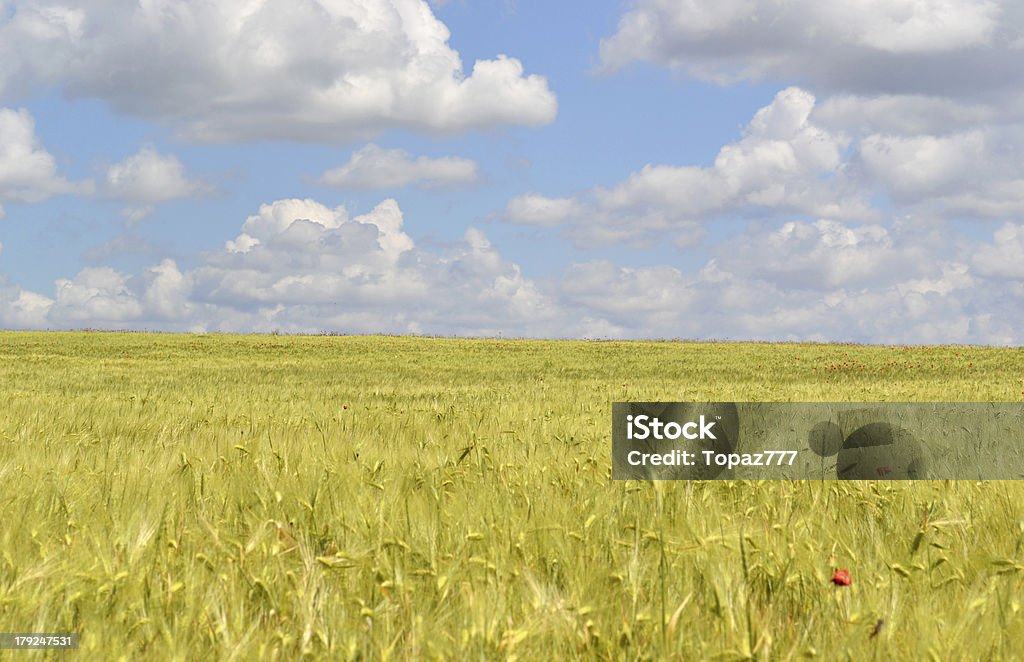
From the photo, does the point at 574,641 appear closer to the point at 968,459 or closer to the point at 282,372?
the point at 968,459

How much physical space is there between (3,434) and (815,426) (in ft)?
19.3

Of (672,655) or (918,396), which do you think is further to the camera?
(918,396)

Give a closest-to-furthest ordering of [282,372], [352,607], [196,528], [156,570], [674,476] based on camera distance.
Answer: [352,607] → [156,570] → [196,528] → [674,476] → [282,372]

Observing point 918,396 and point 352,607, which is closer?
point 352,607

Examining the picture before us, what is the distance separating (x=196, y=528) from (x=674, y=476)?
2.39 metres

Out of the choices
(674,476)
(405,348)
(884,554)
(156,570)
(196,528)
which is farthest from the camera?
(405,348)

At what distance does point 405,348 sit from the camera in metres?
42.6

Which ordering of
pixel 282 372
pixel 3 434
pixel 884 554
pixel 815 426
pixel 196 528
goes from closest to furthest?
1. pixel 884 554
2. pixel 196 528
3. pixel 815 426
4. pixel 3 434
5. pixel 282 372

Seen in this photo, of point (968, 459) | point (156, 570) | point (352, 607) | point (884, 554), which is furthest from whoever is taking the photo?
point (968, 459)

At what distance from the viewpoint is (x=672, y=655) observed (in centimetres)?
216

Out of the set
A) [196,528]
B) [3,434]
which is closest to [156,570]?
[196,528]

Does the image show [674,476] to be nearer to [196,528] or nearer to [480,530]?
[480,530]

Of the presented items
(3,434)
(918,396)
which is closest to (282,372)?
(918,396)

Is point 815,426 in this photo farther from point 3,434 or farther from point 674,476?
point 3,434
